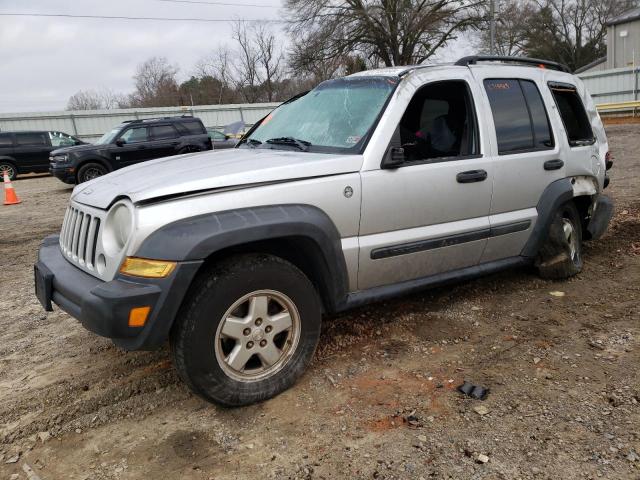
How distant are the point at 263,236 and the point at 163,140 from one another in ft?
40.9

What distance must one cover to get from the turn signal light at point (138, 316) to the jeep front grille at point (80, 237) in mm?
523

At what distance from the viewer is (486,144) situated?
3766 mm

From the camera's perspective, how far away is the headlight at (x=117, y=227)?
2594 mm

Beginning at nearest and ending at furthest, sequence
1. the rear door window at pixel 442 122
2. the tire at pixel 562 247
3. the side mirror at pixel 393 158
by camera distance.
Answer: the side mirror at pixel 393 158, the rear door window at pixel 442 122, the tire at pixel 562 247

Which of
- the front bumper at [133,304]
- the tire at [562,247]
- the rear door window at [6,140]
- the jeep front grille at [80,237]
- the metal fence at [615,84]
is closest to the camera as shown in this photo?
the front bumper at [133,304]

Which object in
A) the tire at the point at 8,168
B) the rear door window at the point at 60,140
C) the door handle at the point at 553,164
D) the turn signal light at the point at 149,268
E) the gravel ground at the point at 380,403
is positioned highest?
the rear door window at the point at 60,140

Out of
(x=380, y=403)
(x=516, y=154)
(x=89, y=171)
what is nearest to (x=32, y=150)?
(x=89, y=171)

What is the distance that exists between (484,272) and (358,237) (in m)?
1.28

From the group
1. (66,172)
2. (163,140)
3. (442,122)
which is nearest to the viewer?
(442,122)

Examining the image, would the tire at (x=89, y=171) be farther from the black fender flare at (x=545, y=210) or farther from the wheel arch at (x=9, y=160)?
the black fender flare at (x=545, y=210)

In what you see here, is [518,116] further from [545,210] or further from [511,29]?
[511,29]

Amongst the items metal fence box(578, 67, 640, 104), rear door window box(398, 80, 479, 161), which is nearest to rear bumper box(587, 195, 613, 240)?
rear door window box(398, 80, 479, 161)

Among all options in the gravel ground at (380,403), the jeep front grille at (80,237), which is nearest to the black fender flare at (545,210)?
the gravel ground at (380,403)

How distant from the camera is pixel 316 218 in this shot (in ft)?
9.46
